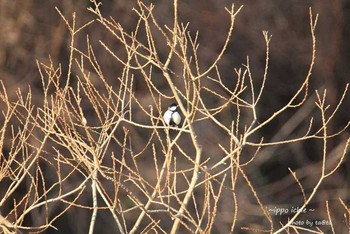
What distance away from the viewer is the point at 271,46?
10562 mm

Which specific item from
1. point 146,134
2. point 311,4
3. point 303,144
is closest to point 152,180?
point 146,134

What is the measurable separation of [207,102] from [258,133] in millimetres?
766

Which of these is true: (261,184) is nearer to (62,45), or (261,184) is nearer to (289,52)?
(289,52)

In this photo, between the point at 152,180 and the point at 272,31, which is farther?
the point at 272,31

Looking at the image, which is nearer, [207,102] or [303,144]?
[207,102]

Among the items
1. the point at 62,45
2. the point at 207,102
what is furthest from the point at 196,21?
the point at 62,45

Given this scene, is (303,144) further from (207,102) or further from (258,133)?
(207,102)

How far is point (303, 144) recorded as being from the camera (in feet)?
34.9

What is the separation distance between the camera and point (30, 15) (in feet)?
31.0

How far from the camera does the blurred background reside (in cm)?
952

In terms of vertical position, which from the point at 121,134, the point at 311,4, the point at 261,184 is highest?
the point at 311,4

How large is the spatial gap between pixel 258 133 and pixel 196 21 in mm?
1396

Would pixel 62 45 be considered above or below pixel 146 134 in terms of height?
above

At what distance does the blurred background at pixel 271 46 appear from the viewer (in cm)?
952
